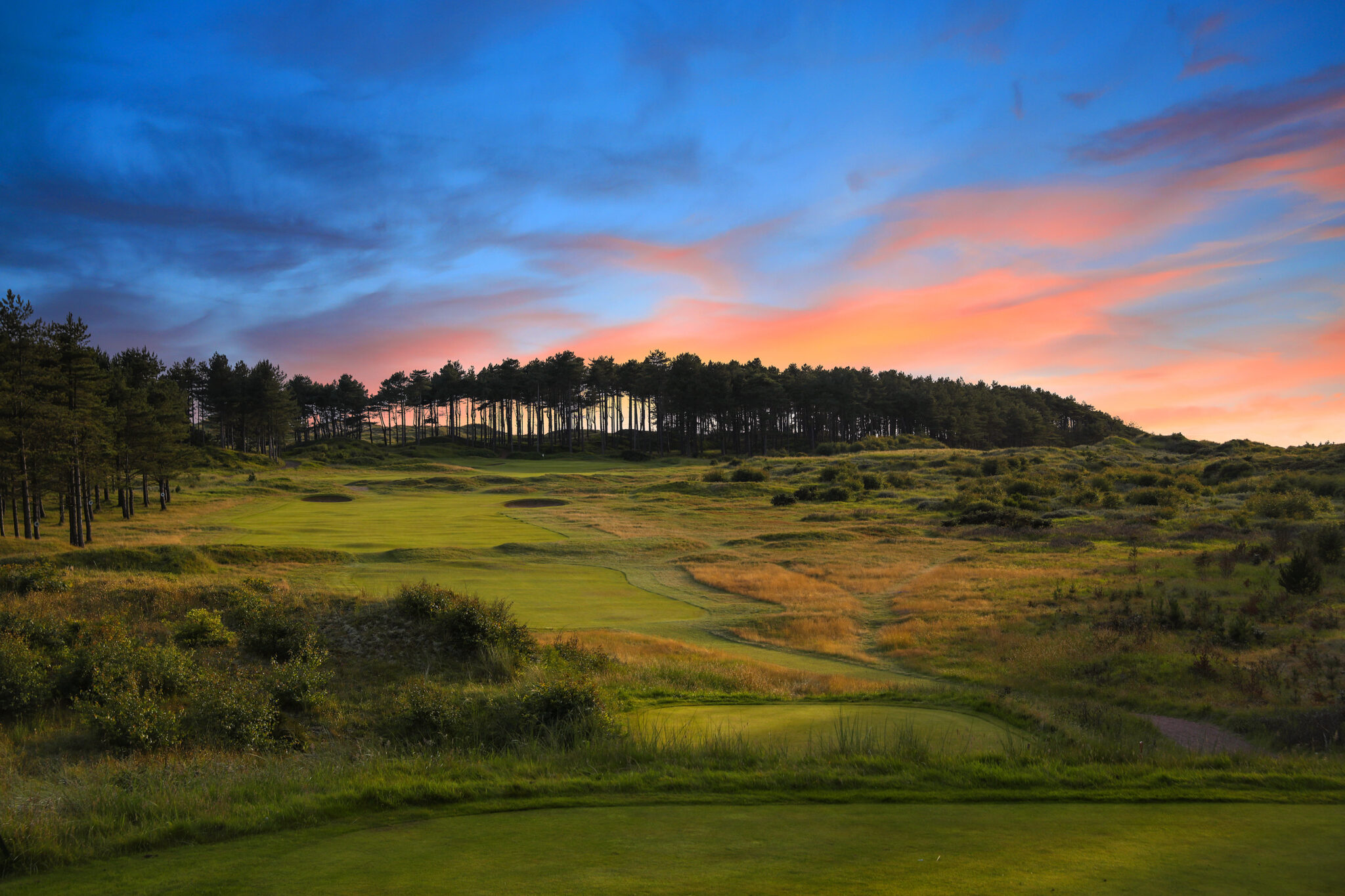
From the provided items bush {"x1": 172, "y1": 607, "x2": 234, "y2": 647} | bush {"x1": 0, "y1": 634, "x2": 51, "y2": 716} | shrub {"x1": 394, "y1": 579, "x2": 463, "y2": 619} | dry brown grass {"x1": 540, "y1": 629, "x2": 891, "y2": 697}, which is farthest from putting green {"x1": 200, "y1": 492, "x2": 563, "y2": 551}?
bush {"x1": 0, "y1": 634, "x2": 51, "y2": 716}

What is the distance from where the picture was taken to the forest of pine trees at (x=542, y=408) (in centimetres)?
5369

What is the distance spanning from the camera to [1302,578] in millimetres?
22516

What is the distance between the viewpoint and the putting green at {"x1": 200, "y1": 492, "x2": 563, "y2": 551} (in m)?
40.0

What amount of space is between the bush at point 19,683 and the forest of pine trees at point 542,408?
133ft

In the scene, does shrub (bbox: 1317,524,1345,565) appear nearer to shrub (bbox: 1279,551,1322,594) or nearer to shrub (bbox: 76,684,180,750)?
shrub (bbox: 1279,551,1322,594)

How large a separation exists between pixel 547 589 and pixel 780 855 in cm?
2462

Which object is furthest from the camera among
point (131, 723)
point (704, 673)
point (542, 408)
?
point (542, 408)

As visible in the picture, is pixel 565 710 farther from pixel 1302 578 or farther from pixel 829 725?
pixel 1302 578

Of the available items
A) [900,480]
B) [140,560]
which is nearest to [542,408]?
[900,480]

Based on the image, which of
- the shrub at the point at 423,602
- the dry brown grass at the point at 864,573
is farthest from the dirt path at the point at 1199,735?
the dry brown grass at the point at 864,573

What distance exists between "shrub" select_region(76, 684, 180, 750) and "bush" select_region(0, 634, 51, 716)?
1596 millimetres

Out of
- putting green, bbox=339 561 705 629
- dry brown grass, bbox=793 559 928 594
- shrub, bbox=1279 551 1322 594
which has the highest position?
Result: shrub, bbox=1279 551 1322 594

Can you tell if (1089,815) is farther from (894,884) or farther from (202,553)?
(202,553)

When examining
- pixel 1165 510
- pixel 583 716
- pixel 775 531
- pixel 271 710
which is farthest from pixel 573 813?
pixel 1165 510
